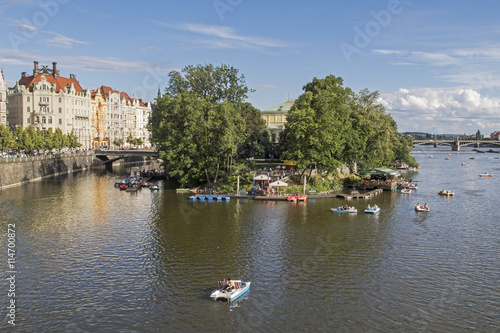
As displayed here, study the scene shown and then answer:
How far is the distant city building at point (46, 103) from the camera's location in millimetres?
145250

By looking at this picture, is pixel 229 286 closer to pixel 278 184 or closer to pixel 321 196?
pixel 321 196

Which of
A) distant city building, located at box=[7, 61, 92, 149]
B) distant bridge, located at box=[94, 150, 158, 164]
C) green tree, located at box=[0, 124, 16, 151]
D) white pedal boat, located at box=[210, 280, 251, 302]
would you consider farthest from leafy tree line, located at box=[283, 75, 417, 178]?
distant city building, located at box=[7, 61, 92, 149]

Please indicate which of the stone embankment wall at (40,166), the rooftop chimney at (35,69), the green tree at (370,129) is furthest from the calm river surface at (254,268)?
the rooftop chimney at (35,69)

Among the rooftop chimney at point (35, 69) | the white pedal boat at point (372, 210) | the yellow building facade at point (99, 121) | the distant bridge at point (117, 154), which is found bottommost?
the white pedal boat at point (372, 210)

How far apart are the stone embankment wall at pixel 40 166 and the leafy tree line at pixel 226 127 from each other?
31194 mm

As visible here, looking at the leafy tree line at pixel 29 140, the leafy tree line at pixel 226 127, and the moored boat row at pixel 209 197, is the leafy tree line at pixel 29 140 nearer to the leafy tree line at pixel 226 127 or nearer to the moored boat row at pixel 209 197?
the leafy tree line at pixel 226 127

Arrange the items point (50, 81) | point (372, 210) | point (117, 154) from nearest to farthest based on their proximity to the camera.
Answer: point (372, 210)
point (117, 154)
point (50, 81)

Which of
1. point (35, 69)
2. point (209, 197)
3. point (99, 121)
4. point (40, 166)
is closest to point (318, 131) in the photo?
point (209, 197)

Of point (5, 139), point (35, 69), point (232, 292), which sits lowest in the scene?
point (232, 292)

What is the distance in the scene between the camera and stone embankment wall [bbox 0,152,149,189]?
3483 inches

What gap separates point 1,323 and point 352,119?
82.3 meters

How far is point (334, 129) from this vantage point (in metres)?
84.8

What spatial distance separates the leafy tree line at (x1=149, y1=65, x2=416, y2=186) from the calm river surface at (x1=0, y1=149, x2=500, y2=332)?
18172 millimetres

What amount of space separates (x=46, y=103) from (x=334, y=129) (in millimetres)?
109089
